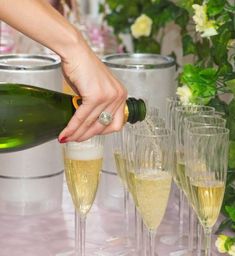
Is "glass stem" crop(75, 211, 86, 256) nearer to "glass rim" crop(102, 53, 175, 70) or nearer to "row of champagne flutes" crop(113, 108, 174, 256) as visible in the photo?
"row of champagne flutes" crop(113, 108, 174, 256)

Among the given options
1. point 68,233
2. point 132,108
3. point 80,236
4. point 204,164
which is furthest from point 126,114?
point 68,233

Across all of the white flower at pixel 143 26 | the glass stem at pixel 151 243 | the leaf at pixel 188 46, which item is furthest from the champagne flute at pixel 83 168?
the white flower at pixel 143 26

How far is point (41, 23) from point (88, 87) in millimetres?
95

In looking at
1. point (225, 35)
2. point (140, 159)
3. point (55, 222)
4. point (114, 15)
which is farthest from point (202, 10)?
point (114, 15)

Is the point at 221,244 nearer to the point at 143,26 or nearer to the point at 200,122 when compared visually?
the point at 200,122

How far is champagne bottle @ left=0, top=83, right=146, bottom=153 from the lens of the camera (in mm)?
1049

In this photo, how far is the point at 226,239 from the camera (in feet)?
3.43

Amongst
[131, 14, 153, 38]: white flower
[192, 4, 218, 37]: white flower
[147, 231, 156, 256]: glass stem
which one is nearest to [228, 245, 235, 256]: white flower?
[147, 231, 156, 256]: glass stem

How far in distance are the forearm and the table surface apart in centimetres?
40

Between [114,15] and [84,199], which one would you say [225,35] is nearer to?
[84,199]

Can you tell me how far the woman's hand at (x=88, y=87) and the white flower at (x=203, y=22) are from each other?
34 centimetres

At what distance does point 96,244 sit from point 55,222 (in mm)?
116

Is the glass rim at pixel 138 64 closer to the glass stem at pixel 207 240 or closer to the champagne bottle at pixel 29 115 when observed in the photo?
the champagne bottle at pixel 29 115

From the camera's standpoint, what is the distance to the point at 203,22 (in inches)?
46.7
